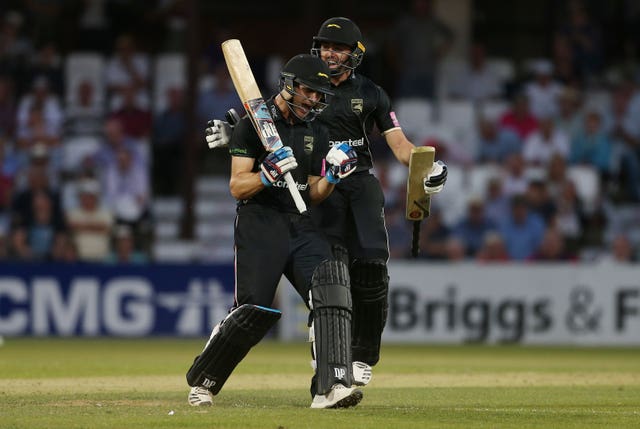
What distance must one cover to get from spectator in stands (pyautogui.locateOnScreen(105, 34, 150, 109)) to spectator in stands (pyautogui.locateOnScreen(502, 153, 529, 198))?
4.51 metres

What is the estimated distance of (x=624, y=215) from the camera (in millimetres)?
17031

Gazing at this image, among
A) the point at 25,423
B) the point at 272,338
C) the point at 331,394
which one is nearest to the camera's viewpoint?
the point at 25,423

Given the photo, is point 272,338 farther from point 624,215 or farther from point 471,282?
point 624,215

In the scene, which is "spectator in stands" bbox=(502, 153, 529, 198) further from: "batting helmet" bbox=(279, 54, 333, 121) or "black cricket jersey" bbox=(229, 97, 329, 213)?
"batting helmet" bbox=(279, 54, 333, 121)

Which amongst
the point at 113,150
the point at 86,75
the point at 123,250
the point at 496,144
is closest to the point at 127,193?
the point at 113,150

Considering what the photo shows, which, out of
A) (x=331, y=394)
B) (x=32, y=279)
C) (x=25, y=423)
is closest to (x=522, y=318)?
(x=32, y=279)

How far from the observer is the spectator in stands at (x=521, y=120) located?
57.1ft

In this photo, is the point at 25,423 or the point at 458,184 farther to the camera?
the point at 458,184

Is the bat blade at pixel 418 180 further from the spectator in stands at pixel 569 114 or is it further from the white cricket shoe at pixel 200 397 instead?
the spectator in stands at pixel 569 114

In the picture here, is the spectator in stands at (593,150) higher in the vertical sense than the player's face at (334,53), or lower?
lower

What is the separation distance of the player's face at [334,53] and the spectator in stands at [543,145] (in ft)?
29.4

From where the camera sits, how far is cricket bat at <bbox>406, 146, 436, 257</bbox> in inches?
326

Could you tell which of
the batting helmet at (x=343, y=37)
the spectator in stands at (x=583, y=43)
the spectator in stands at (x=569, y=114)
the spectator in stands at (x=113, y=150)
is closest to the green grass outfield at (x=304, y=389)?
the batting helmet at (x=343, y=37)

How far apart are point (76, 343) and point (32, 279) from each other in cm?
108
